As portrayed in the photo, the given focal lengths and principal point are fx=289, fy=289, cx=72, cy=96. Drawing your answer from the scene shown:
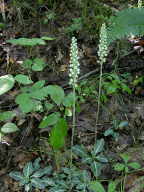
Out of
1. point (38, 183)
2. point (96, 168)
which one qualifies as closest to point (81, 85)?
point (96, 168)

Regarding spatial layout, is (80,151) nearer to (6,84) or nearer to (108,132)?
(108,132)

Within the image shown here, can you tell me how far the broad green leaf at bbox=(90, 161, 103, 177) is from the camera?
2.70m

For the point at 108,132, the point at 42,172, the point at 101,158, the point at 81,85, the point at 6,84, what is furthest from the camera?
the point at 81,85

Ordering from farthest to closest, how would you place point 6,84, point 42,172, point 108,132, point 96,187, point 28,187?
point 108,132 → point 42,172 → point 28,187 → point 6,84 → point 96,187

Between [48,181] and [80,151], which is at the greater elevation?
[80,151]

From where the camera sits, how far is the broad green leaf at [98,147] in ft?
9.44

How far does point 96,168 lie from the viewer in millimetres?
2740

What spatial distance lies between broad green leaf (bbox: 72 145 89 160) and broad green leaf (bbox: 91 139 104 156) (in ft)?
0.26

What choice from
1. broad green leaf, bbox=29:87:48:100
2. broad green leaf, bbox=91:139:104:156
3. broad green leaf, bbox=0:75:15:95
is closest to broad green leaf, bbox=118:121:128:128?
broad green leaf, bbox=91:139:104:156

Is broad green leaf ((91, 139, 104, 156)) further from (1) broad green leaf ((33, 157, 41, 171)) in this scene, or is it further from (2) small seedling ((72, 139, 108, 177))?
(1) broad green leaf ((33, 157, 41, 171))

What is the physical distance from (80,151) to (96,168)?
0.80 feet

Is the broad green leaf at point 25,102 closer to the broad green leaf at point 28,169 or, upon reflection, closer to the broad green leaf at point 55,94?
the broad green leaf at point 55,94

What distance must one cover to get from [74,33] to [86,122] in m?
1.72

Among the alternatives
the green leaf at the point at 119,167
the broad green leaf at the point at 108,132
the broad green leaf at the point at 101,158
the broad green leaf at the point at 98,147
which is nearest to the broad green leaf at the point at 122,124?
the broad green leaf at the point at 108,132
